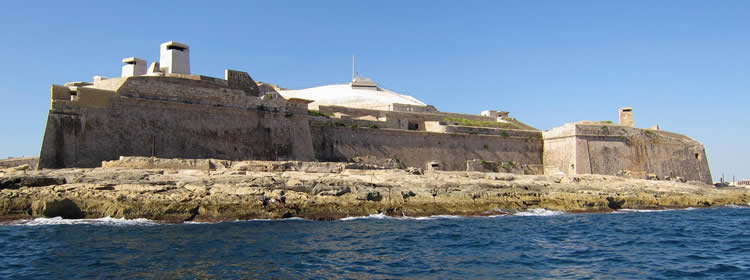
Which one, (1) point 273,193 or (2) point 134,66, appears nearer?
(1) point 273,193

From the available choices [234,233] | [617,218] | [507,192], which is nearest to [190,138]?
[234,233]

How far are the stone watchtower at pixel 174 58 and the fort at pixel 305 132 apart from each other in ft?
0.15

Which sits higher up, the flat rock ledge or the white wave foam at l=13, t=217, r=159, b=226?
the flat rock ledge

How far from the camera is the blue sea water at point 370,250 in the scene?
441 inches

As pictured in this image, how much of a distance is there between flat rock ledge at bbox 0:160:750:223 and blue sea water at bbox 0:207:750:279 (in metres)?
0.76

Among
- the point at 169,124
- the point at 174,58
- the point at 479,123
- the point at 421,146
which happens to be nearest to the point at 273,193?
the point at 169,124

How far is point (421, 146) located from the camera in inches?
1302

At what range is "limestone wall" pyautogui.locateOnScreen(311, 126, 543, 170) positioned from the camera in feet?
99.6

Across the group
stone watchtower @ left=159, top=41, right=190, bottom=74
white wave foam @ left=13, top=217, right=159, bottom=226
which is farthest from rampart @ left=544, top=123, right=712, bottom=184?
white wave foam @ left=13, top=217, right=159, bottom=226

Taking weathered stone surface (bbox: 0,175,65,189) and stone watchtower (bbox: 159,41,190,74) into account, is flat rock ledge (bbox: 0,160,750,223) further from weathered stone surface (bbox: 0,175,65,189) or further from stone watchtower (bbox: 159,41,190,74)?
stone watchtower (bbox: 159,41,190,74)

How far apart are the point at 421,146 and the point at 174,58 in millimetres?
12748

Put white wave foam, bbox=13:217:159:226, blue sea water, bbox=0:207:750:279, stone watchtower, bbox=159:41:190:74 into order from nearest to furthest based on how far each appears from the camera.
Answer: blue sea water, bbox=0:207:750:279, white wave foam, bbox=13:217:159:226, stone watchtower, bbox=159:41:190:74

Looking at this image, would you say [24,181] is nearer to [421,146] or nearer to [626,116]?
[421,146]

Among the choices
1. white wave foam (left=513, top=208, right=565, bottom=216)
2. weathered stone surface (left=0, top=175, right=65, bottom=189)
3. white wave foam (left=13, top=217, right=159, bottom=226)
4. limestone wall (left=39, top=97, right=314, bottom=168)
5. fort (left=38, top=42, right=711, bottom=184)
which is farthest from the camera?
fort (left=38, top=42, right=711, bottom=184)
